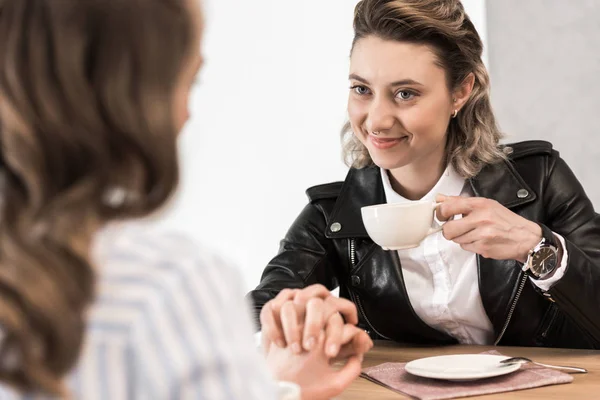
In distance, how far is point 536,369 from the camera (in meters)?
1.41

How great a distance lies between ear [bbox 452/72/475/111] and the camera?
2104 mm

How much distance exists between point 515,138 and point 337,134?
0.82 meters

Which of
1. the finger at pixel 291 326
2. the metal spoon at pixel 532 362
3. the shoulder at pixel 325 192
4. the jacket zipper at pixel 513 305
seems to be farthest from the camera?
the shoulder at pixel 325 192

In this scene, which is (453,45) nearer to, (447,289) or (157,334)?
(447,289)

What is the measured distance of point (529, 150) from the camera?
2037 mm

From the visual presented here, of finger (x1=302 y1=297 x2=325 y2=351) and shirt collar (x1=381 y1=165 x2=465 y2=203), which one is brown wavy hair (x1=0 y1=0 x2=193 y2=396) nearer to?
finger (x1=302 y1=297 x2=325 y2=351)

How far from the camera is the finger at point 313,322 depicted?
4.01ft

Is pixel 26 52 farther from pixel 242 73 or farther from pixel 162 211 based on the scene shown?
pixel 242 73

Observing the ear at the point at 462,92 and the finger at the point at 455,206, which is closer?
the finger at the point at 455,206

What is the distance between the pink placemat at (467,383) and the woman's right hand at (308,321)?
14cm

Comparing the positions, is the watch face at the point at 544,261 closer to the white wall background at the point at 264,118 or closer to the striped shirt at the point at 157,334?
the striped shirt at the point at 157,334

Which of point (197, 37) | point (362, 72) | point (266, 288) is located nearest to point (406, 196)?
point (362, 72)

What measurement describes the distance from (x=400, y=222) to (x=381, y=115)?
0.47 m

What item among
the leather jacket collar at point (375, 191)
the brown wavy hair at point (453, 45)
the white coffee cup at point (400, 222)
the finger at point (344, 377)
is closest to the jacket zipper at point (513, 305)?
the leather jacket collar at point (375, 191)
